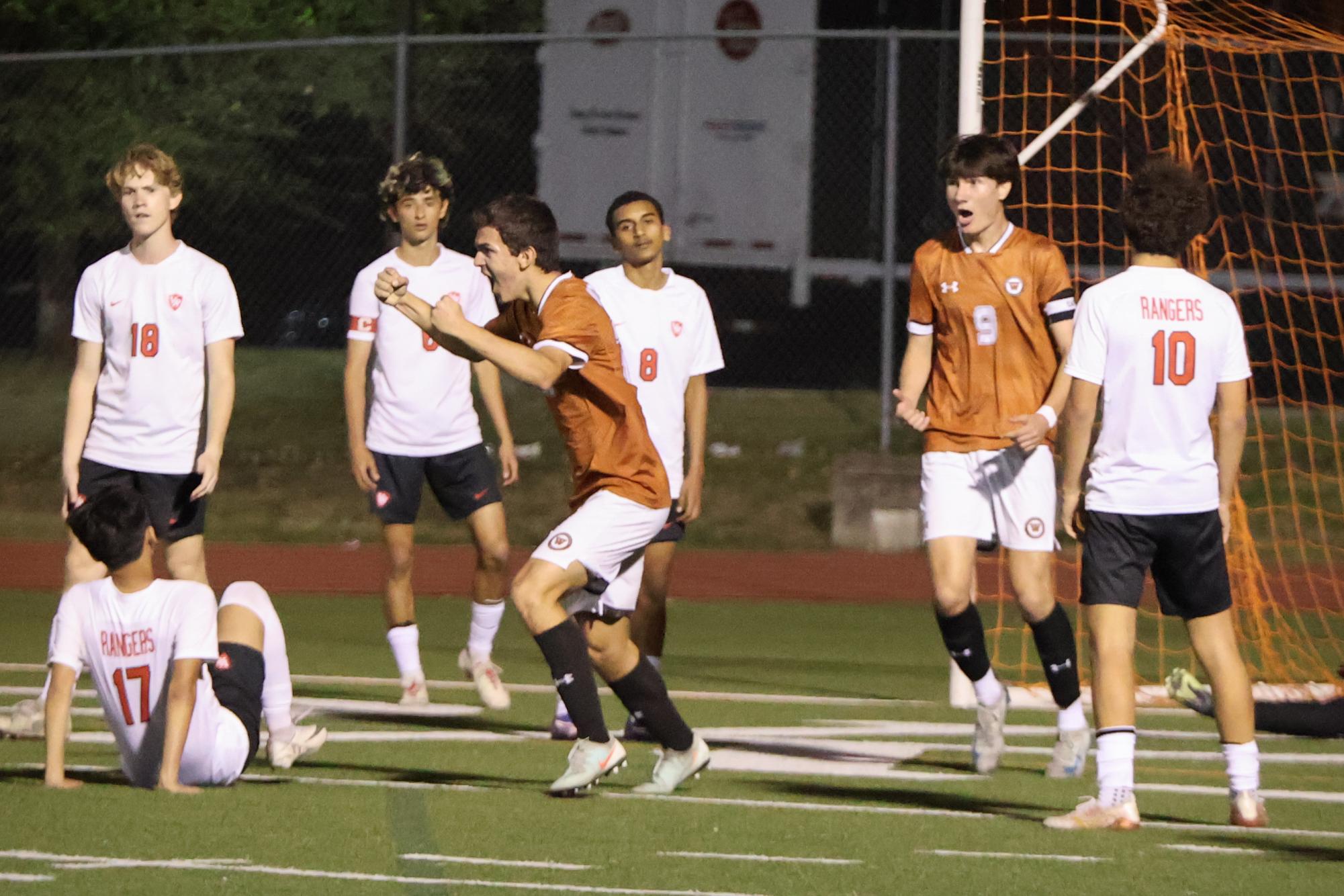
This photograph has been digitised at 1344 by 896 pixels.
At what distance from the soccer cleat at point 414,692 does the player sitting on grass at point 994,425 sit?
8.05 ft

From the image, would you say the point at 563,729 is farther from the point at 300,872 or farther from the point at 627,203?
the point at 300,872

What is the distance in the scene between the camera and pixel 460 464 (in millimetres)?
9219

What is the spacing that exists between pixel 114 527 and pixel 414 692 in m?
2.90

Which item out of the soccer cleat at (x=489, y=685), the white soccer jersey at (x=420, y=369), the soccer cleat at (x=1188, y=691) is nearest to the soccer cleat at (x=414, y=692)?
the soccer cleat at (x=489, y=685)

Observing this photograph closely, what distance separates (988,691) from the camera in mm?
7715

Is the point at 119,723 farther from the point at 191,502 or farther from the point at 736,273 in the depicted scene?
the point at 736,273

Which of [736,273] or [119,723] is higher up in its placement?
[736,273]

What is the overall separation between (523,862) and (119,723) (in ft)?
4.84

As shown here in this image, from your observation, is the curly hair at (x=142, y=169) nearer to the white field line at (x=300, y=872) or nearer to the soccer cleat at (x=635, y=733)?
the soccer cleat at (x=635, y=733)

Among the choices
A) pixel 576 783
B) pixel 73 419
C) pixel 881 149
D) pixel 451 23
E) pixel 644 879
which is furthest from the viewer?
pixel 451 23

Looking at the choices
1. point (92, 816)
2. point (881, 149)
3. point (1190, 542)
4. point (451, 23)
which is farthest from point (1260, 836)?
point (451, 23)

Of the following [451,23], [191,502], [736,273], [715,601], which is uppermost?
[451,23]

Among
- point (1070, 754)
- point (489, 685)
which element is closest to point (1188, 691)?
point (1070, 754)

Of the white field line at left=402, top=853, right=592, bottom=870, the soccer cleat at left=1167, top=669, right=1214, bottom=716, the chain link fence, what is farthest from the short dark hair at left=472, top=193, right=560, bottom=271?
the chain link fence
